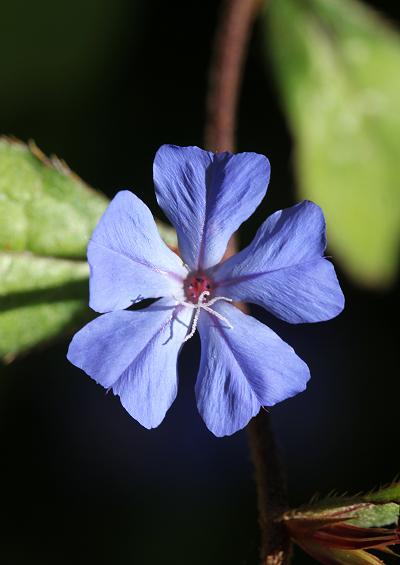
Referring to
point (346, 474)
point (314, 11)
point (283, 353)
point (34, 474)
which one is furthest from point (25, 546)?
point (314, 11)

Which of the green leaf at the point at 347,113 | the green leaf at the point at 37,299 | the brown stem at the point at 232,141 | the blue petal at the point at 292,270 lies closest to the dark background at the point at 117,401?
the green leaf at the point at 347,113

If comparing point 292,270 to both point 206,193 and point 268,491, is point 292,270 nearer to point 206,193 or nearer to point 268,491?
point 206,193

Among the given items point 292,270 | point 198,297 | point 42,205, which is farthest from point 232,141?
point 292,270

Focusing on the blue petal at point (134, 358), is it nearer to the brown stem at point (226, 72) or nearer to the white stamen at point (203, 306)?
the white stamen at point (203, 306)

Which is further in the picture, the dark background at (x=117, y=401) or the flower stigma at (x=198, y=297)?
the dark background at (x=117, y=401)

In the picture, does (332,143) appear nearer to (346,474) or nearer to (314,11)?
(314,11)

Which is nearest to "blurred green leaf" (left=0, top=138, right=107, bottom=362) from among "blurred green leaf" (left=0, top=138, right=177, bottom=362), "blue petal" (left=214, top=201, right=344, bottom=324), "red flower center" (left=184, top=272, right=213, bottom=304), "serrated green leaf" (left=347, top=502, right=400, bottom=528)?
"blurred green leaf" (left=0, top=138, right=177, bottom=362)
